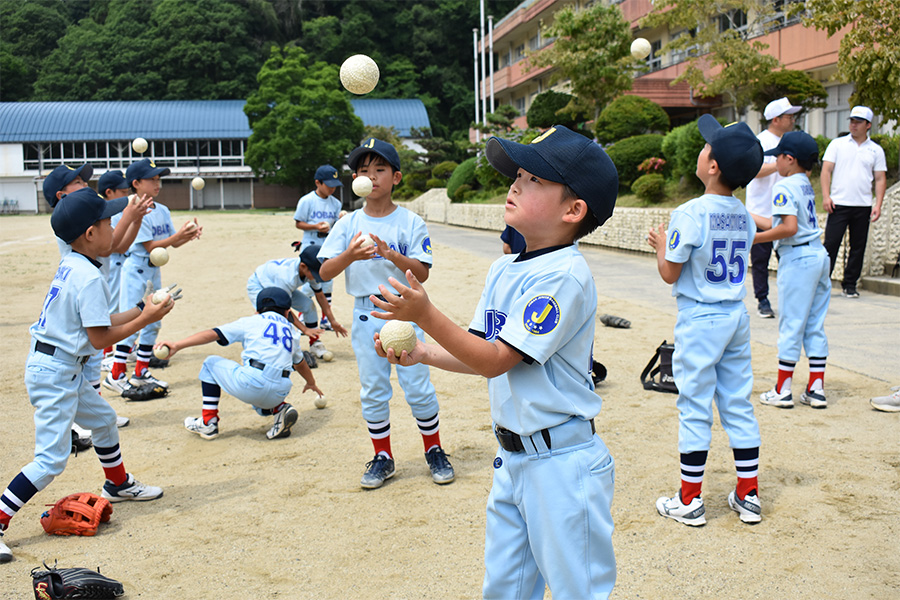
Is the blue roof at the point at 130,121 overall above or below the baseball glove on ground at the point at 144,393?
above

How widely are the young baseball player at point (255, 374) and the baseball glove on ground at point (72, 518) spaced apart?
1.66 meters

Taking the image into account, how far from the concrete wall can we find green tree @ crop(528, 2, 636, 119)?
17.8 ft

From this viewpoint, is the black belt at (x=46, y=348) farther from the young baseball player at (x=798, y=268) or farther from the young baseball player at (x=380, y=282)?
the young baseball player at (x=798, y=268)

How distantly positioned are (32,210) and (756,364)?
63957mm

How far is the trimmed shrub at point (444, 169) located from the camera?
153ft

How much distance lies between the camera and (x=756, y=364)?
751cm

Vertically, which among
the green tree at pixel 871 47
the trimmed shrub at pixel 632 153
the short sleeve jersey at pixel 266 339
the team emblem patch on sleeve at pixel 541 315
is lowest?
the short sleeve jersey at pixel 266 339

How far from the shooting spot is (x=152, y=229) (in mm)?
7711

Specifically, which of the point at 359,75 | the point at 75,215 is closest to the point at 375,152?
the point at 359,75

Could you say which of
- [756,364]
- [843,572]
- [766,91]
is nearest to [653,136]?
[766,91]

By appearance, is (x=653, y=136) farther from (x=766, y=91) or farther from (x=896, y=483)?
(x=896, y=483)

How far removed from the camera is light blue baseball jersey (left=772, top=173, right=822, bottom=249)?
565cm

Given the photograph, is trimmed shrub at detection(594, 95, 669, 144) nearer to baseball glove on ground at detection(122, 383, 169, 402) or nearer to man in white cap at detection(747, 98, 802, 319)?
man in white cap at detection(747, 98, 802, 319)

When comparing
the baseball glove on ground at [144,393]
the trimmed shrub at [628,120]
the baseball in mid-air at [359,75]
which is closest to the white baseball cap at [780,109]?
the baseball in mid-air at [359,75]
